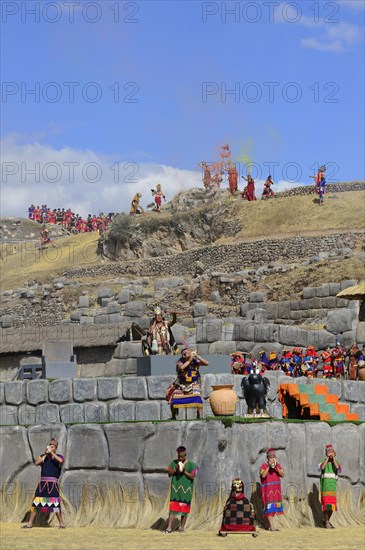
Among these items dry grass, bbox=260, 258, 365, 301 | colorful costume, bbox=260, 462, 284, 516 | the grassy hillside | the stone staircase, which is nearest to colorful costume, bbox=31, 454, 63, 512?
colorful costume, bbox=260, 462, 284, 516

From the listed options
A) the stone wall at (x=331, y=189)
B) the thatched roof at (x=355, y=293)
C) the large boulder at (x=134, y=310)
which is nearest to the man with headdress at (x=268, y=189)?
the stone wall at (x=331, y=189)

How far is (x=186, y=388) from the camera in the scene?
1527 cm

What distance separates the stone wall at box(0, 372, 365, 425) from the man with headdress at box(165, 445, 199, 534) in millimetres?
4037

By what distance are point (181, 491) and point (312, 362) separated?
1488cm

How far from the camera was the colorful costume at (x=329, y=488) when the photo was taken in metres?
13.8

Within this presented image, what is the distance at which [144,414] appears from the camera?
17484 millimetres

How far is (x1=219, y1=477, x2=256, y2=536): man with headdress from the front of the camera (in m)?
12.6

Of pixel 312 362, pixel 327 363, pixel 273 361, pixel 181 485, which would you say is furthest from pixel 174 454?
pixel 273 361

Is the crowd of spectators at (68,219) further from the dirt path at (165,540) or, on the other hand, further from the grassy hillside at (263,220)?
the dirt path at (165,540)

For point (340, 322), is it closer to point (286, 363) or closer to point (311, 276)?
point (286, 363)

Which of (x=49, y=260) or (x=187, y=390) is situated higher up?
(x=49, y=260)

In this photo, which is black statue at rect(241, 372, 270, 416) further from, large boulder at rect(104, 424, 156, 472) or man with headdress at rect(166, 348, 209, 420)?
large boulder at rect(104, 424, 156, 472)

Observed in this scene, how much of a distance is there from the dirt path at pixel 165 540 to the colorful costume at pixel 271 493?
0.27 meters


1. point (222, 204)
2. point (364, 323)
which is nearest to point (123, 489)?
point (364, 323)
